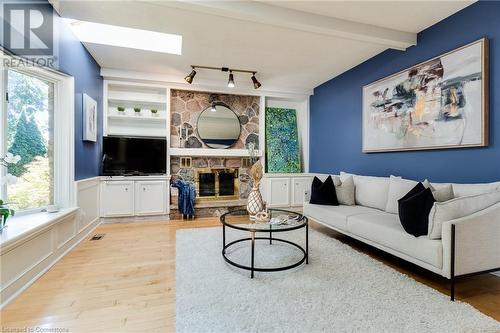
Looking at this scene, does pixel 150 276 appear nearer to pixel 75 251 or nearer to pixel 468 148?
pixel 75 251

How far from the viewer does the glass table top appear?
224 cm

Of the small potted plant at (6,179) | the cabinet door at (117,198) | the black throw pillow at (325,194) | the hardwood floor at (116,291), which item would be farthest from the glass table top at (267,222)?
the cabinet door at (117,198)

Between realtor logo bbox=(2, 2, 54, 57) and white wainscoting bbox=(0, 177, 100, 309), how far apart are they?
1.51 m

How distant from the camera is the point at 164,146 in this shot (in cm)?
445

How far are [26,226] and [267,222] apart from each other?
216 centimetres

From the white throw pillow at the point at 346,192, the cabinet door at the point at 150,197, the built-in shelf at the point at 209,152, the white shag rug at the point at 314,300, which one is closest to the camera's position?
the white shag rug at the point at 314,300

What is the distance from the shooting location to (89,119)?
338cm

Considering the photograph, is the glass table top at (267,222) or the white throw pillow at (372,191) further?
the white throw pillow at (372,191)

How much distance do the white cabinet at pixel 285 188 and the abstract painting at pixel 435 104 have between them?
5.99 feet

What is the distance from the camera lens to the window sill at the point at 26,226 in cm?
179

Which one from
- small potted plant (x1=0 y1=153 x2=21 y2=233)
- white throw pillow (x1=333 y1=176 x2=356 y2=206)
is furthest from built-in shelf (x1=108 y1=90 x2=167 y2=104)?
white throw pillow (x1=333 y1=176 x2=356 y2=206)

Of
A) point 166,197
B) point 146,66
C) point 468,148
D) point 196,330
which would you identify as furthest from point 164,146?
point 468,148

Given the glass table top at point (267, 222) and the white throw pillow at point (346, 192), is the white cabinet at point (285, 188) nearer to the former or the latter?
the white throw pillow at point (346, 192)

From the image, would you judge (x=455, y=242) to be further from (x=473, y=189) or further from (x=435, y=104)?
(x=435, y=104)
